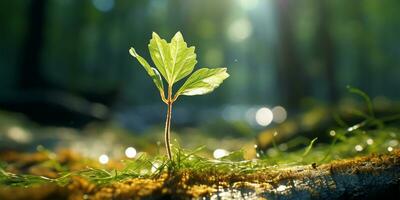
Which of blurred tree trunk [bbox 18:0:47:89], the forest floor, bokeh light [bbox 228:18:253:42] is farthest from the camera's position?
bokeh light [bbox 228:18:253:42]

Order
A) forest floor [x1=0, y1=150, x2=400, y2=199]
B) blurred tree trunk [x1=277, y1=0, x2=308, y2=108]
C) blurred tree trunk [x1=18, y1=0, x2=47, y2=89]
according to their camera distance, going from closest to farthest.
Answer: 1. forest floor [x1=0, y1=150, x2=400, y2=199]
2. blurred tree trunk [x1=277, y1=0, x2=308, y2=108]
3. blurred tree trunk [x1=18, y1=0, x2=47, y2=89]

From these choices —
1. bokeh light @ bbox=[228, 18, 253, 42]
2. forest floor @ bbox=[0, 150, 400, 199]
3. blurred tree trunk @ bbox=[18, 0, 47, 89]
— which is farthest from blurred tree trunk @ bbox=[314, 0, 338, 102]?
bokeh light @ bbox=[228, 18, 253, 42]

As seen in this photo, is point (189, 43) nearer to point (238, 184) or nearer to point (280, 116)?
point (280, 116)

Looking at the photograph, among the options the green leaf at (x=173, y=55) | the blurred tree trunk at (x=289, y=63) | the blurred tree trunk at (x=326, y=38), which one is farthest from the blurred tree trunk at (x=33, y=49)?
the green leaf at (x=173, y=55)

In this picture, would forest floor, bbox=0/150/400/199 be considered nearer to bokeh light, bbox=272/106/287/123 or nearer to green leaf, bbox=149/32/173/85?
green leaf, bbox=149/32/173/85

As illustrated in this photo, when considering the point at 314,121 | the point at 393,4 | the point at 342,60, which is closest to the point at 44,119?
the point at 314,121

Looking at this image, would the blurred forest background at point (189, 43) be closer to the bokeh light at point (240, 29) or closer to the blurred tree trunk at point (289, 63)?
the blurred tree trunk at point (289, 63)
